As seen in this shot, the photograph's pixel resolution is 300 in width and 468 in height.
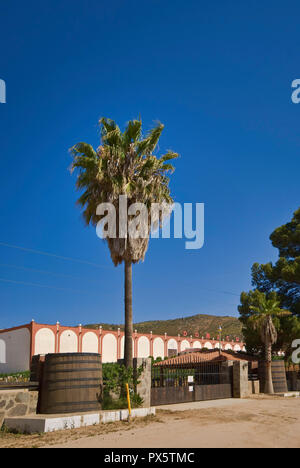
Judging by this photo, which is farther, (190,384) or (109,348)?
(109,348)

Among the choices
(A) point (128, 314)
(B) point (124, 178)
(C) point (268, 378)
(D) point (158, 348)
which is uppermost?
(B) point (124, 178)

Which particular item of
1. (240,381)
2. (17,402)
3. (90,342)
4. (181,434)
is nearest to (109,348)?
(90,342)

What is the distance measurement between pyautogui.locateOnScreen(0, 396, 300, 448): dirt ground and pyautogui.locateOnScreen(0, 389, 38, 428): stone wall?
0.84 m

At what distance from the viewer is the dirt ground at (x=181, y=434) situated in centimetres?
1015

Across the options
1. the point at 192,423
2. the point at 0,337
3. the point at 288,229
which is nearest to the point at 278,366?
the point at 288,229

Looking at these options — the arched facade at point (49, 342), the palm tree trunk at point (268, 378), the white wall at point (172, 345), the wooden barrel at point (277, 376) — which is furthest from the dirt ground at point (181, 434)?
the white wall at point (172, 345)

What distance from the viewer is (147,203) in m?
19.5

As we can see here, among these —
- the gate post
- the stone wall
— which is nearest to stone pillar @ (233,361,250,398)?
the gate post

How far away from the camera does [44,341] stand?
1569 inches

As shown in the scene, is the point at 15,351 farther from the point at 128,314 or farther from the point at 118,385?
the point at 118,385

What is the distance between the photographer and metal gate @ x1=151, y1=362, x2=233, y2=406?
19656mm

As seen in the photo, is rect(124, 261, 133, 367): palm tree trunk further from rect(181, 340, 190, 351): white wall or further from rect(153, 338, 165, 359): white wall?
rect(181, 340, 190, 351): white wall

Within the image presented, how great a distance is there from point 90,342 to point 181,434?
3308 cm
